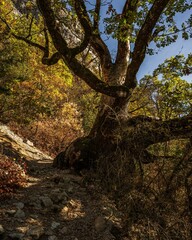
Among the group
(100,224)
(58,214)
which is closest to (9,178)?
(58,214)

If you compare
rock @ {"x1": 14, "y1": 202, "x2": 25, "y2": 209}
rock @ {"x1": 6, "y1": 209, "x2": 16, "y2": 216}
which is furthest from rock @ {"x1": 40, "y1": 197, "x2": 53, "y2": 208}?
rock @ {"x1": 6, "y1": 209, "x2": 16, "y2": 216}

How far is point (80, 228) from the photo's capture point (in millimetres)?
4547

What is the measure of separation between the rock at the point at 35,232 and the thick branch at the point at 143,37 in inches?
203

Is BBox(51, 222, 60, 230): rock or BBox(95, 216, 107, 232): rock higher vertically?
BBox(95, 216, 107, 232): rock

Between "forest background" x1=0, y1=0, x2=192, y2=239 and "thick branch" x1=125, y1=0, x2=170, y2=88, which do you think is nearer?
"forest background" x1=0, y1=0, x2=192, y2=239

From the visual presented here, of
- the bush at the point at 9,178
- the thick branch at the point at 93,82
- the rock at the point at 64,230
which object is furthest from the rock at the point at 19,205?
the thick branch at the point at 93,82

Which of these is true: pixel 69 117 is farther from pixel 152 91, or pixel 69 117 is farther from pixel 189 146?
pixel 189 146

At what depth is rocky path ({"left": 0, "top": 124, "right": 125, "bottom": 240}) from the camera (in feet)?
13.3

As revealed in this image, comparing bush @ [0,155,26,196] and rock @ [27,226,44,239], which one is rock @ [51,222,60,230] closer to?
rock @ [27,226,44,239]

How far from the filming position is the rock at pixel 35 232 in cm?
386

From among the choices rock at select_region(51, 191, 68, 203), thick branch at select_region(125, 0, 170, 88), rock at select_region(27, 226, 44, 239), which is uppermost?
thick branch at select_region(125, 0, 170, 88)

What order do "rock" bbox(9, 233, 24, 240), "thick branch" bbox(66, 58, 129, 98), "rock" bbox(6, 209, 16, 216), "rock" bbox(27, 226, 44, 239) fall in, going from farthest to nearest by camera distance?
1. "thick branch" bbox(66, 58, 129, 98)
2. "rock" bbox(6, 209, 16, 216)
3. "rock" bbox(27, 226, 44, 239)
4. "rock" bbox(9, 233, 24, 240)

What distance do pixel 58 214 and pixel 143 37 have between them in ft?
17.3

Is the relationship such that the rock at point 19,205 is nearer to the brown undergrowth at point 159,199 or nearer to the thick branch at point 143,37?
the brown undergrowth at point 159,199
